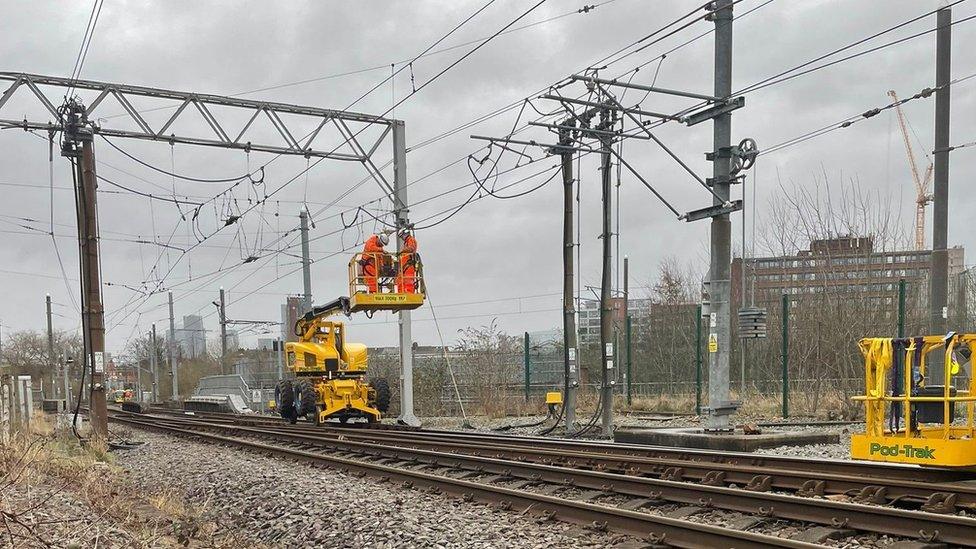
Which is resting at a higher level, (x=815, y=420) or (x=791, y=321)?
(x=791, y=321)

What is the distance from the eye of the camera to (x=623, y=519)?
8219 mm

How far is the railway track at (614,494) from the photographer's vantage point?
7293mm

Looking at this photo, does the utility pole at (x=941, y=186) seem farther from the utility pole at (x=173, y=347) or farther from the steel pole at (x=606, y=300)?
the utility pole at (x=173, y=347)

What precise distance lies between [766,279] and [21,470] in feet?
97.0

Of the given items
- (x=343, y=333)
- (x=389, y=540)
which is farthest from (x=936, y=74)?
(x=343, y=333)

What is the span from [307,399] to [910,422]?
57.3 feet

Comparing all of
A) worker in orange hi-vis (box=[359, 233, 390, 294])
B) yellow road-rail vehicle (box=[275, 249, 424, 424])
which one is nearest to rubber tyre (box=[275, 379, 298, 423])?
yellow road-rail vehicle (box=[275, 249, 424, 424])

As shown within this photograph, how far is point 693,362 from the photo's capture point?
30.7 meters

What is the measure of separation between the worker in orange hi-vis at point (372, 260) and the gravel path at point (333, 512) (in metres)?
7.13

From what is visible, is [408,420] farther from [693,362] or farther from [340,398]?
[693,362]

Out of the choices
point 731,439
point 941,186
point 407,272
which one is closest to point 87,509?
point 731,439

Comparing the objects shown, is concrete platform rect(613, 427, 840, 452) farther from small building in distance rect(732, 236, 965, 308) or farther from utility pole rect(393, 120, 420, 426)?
small building in distance rect(732, 236, 965, 308)

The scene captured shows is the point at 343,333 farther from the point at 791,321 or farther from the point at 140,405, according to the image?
the point at 140,405

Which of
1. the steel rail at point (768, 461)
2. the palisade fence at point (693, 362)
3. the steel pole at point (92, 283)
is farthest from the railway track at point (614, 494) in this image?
the palisade fence at point (693, 362)
